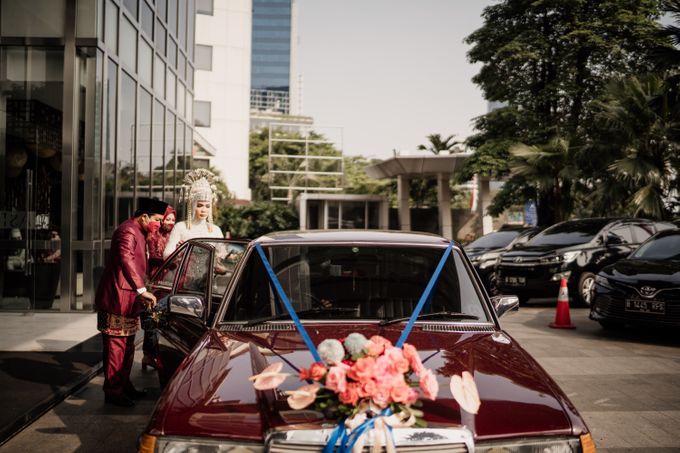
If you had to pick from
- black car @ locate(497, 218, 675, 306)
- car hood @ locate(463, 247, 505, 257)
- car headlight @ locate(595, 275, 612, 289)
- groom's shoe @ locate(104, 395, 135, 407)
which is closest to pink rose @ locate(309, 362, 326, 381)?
groom's shoe @ locate(104, 395, 135, 407)

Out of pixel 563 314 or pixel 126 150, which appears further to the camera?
pixel 126 150

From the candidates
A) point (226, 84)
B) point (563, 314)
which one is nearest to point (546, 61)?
point (563, 314)

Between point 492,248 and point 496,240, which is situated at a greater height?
point 496,240

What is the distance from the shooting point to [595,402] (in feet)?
21.4

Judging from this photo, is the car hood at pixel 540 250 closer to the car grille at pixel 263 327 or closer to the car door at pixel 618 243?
the car door at pixel 618 243

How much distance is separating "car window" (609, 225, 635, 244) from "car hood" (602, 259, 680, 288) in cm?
464

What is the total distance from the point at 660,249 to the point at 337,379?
397 inches

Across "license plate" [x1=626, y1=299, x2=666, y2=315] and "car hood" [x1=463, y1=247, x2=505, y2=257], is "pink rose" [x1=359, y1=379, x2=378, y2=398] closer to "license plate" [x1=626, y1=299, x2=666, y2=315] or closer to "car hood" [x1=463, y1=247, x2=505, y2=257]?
"license plate" [x1=626, y1=299, x2=666, y2=315]

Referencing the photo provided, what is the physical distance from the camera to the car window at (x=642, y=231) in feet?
51.3

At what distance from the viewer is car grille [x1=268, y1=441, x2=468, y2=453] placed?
2.61 metres

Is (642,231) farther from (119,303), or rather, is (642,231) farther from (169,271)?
(119,303)

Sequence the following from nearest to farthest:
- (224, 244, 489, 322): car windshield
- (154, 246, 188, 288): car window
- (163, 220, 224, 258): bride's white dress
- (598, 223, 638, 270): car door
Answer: (224, 244, 489, 322): car windshield
(154, 246, 188, 288): car window
(163, 220, 224, 258): bride's white dress
(598, 223, 638, 270): car door

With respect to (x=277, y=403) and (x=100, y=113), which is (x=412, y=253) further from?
(x=100, y=113)

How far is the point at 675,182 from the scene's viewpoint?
62.8 feet
